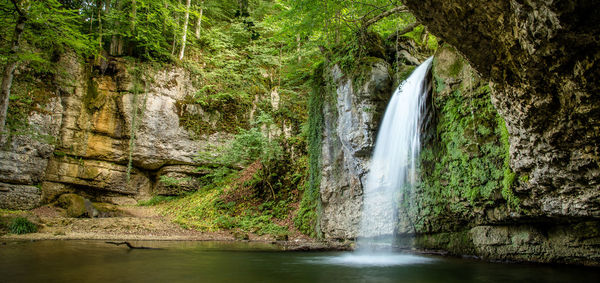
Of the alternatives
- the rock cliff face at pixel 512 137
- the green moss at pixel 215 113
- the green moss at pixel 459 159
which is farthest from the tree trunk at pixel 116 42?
the green moss at pixel 459 159

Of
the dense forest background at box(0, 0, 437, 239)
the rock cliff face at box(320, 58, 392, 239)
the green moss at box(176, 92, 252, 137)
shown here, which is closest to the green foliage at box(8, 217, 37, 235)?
the dense forest background at box(0, 0, 437, 239)

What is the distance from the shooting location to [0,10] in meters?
8.49

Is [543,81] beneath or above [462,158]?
above

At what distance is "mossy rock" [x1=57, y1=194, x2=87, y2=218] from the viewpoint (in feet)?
37.0

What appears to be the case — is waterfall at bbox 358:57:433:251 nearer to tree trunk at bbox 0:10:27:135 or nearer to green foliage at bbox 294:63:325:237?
green foliage at bbox 294:63:325:237

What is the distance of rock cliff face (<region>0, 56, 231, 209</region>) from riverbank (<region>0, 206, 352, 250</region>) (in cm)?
199

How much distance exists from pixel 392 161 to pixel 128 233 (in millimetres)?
8162

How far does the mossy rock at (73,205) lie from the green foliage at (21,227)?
3.32 meters

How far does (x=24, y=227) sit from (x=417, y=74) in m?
11.1

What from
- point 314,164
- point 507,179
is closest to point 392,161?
point 507,179

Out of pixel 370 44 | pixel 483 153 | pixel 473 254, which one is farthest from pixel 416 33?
pixel 473 254

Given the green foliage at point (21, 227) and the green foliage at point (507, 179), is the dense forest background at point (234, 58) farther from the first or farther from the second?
the green foliage at point (507, 179)

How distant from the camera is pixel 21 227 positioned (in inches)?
307

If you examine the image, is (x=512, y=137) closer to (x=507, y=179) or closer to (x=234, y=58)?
(x=507, y=179)
